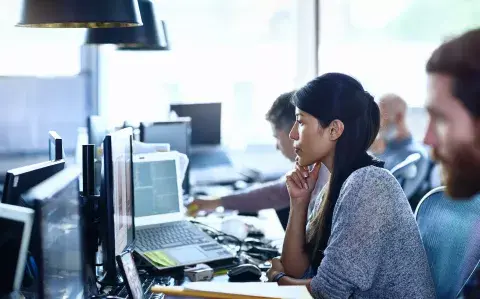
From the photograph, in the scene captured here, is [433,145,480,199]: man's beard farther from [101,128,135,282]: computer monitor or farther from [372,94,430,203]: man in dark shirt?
[372,94,430,203]: man in dark shirt

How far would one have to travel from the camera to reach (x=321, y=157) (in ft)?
7.79

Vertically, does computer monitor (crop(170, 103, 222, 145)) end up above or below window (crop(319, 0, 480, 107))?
below

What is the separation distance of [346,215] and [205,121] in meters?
2.74

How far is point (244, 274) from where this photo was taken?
2.38 m

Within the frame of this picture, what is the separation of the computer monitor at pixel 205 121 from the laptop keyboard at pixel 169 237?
174cm

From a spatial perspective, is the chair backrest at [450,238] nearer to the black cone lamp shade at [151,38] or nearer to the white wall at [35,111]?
the black cone lamp shade at [151,38]

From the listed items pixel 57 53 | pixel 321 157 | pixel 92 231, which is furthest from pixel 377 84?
pixel 92 231

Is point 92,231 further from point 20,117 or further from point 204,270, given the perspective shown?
point 20,117

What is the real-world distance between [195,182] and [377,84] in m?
1.99

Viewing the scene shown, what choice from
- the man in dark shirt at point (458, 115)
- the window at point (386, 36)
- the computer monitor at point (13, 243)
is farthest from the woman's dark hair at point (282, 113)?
the window at point (386, 36)

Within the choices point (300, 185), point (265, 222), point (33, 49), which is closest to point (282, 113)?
point (265, 222)

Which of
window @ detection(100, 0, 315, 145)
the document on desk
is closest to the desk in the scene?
the document on desk

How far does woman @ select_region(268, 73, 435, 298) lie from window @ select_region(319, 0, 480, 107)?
3.45 m

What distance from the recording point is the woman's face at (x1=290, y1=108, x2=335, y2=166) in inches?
91.5
